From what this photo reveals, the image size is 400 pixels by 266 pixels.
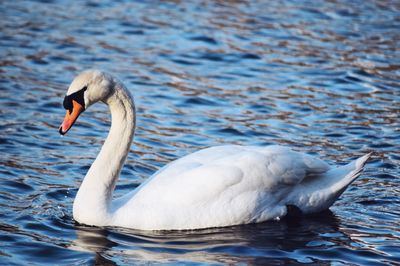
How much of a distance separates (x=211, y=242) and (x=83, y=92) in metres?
1.88

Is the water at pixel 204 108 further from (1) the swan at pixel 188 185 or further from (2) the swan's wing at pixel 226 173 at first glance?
(2) the swan's wing at pixel 226 173

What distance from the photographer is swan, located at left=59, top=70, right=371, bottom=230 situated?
26.9 feet

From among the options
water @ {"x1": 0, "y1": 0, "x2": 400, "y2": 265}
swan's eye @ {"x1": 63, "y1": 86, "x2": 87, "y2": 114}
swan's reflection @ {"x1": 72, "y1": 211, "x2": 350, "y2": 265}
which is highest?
swan's eye @ {"x1": 63, "y1": 86, "x2": 87, "y2": 114}

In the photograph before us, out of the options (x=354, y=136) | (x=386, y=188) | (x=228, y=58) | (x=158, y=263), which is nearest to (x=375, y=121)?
(x=354, y=136)

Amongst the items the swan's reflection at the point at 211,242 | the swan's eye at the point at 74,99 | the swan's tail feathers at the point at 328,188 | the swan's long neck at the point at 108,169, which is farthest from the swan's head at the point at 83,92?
the swan's tail feathers at the point at 328,188

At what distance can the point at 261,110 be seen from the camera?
1288 cm

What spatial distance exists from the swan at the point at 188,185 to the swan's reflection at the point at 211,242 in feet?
0.37

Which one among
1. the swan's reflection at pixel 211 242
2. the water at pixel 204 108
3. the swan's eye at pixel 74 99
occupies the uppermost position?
the swan's eye at pixel 74 99

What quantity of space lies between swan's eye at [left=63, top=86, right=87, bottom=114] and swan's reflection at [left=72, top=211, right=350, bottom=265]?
1.16 metres

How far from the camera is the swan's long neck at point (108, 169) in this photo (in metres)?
8.24

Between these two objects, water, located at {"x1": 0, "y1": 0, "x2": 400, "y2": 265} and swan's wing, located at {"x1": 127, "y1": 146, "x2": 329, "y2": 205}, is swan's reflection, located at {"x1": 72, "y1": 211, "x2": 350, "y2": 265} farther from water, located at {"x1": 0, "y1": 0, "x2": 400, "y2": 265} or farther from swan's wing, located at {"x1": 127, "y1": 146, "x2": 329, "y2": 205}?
swan's wing, located at {"x1": 127, "y1": 146, "x2": 329, "y2": 205}

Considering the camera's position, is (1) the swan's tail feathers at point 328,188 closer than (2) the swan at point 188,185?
No

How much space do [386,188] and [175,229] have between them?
8.94 ft

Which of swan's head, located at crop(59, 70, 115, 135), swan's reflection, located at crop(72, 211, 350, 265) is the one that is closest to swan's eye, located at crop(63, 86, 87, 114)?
swan's head, located at crop(59, 70, 115, 135)
